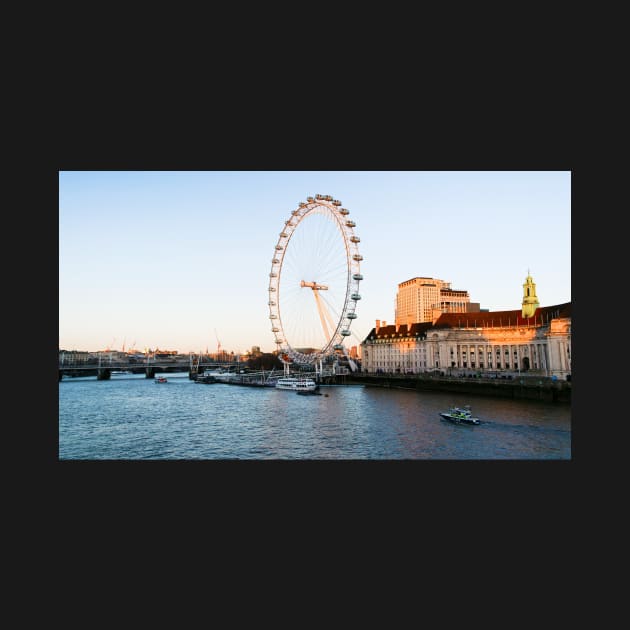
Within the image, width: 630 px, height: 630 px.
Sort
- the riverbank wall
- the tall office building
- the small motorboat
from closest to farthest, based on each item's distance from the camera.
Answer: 1. the small motorboat
2. the riverbank wall
3. the tall office building

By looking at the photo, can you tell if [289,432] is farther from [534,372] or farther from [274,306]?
[534,372]

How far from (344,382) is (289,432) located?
35876mm

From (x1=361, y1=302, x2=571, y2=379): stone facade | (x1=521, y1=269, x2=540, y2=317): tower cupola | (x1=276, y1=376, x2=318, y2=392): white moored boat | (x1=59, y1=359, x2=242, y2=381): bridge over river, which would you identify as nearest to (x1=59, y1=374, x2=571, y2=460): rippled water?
(x1=361, y1=302, x2=571, y2=379): stone facade

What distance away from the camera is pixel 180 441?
17.3 m

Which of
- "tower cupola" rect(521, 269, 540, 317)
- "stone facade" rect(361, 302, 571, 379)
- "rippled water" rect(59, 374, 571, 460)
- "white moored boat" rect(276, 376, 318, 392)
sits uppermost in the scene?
"tower cupola" rect(521, 269, 540, 317)

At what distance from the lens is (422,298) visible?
8769 cm

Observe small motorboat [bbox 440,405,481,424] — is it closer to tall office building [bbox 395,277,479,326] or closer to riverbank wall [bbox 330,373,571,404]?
riverbank wall [bbox 330,373,571,404]

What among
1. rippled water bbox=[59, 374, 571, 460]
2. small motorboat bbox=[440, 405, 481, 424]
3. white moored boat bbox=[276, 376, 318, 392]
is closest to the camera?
rippled water bbox=[59, 374, 571, 460]

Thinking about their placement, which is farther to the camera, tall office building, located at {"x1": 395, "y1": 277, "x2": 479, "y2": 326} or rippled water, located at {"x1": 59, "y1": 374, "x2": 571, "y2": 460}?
tall office building, located at {"x1": 395, "y1": 277, "x2": 479, "y2": 326}

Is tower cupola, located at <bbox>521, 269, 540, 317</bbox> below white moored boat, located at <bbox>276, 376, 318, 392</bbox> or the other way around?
the other way around

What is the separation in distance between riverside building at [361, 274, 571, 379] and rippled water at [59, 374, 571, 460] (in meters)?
9.56

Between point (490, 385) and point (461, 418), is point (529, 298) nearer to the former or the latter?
point (490, 385)

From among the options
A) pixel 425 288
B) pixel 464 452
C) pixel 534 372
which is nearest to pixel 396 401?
pixel 534 372

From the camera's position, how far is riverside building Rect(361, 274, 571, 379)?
120 ft
